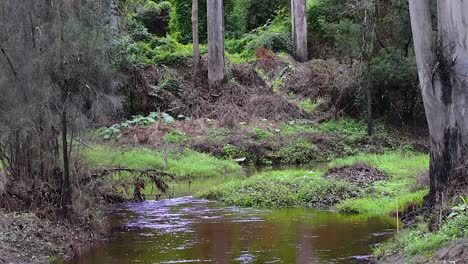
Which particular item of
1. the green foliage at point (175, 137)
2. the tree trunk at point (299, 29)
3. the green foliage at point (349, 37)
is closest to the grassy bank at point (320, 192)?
the green foliage at point (175, 137)

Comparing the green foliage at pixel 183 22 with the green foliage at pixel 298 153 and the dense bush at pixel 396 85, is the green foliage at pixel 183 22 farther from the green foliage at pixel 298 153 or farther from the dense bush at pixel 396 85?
the green foliage at pixel 298 153

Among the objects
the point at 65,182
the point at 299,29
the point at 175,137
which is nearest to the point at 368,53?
the point at 175,137

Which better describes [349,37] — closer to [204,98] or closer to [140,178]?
[204,98]

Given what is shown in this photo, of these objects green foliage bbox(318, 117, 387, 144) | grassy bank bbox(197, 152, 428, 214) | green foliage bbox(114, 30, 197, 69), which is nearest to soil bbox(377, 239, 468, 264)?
grassy bank bbox(197, 152, 428, 214)

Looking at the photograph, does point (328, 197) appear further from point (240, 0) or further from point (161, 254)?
point (240, 0)

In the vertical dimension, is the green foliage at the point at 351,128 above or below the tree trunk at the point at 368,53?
below

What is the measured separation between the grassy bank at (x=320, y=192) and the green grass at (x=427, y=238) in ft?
13.8

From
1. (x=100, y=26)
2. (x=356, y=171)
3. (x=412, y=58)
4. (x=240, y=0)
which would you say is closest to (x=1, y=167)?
(x=100, y=26)

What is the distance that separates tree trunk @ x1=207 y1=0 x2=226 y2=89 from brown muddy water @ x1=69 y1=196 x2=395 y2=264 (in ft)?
49.5

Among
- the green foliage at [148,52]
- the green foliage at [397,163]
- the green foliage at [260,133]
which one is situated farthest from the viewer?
the green foliage at [148,52]

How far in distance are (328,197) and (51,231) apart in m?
7.48

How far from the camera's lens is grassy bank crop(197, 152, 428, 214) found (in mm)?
15727

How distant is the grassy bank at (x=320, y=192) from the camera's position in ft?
51.6

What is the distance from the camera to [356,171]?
63.7ft
